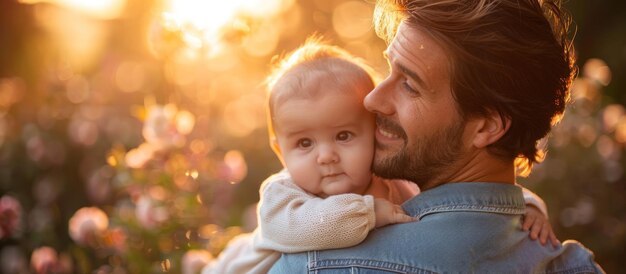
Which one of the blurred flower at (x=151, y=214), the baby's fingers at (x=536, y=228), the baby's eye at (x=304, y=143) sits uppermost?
the baby's eye at (x=304, y=143)

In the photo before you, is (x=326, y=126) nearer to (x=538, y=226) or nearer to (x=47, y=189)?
(x=538, y=226)

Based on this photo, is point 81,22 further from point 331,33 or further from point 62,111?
point 62,111

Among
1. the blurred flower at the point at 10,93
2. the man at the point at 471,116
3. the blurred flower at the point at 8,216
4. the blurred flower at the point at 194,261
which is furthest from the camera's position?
the blurred flower at the point at 10,93

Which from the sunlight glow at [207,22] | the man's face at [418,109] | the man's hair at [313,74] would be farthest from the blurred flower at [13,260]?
the man's face at [418,109]

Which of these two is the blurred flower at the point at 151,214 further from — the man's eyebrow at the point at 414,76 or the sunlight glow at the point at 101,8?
the sunlight glow at the point at 101,8

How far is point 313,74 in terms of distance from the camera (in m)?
2.50

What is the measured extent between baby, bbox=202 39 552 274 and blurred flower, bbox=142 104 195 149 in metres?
1.04

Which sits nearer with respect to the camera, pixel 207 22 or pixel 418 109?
pixel 418 109

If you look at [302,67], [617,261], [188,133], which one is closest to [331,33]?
[617,261]

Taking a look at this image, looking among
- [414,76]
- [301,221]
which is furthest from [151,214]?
[414,76]

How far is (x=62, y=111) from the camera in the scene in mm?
5430

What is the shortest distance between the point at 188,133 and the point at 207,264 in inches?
27.2

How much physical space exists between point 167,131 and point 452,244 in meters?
1.73

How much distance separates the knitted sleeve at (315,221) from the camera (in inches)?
85.1
